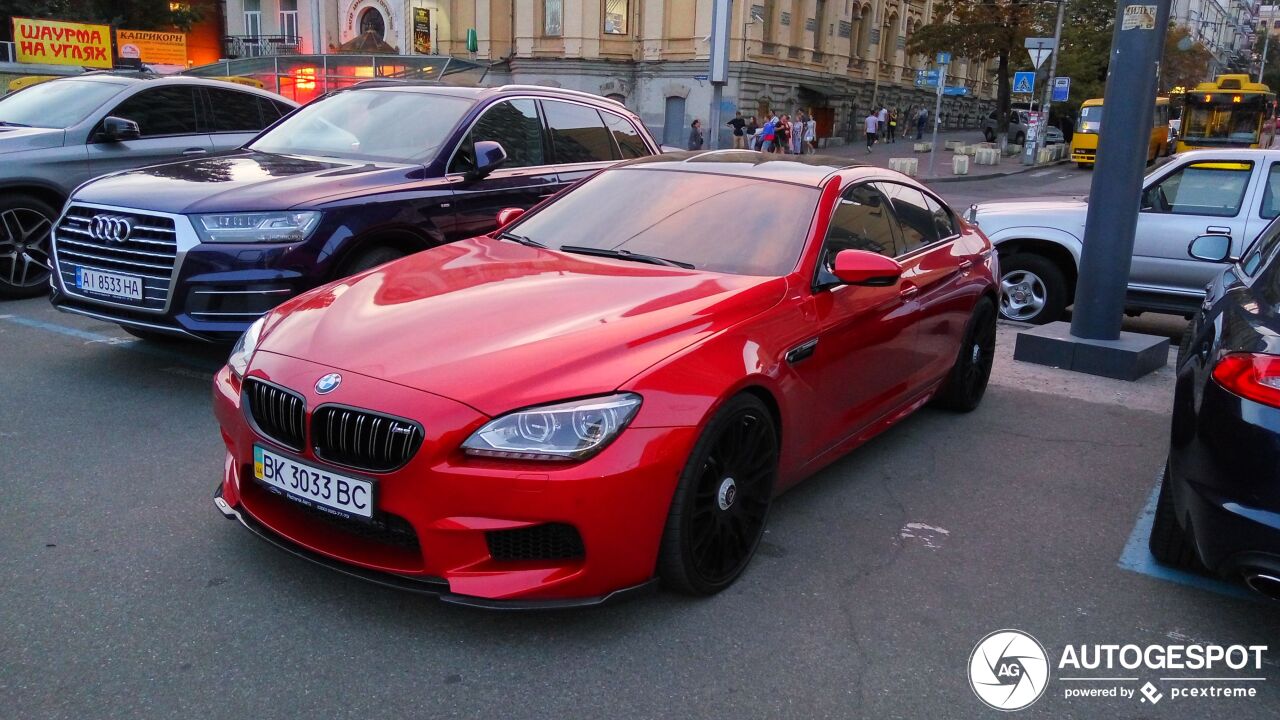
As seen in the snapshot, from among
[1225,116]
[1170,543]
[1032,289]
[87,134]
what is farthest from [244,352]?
[1225,116]

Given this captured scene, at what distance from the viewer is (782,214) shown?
416 centimetres

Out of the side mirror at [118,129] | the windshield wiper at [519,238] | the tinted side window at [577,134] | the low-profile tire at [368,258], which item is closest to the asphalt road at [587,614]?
→ the low-profile tire at [368,258]

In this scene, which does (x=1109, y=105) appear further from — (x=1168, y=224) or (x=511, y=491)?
(x=511, y=491)

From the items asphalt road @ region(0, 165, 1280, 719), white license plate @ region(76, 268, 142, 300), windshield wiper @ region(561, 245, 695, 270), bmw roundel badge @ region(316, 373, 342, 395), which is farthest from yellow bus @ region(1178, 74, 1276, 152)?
bmw roundel badge @ region(316, 373, 342, 395)

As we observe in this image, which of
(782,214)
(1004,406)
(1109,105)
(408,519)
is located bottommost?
(1004,406)

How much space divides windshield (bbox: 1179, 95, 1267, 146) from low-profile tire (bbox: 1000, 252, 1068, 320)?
27.3m

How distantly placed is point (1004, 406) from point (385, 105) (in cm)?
443

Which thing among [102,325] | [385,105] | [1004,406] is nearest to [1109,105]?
[1004,406]

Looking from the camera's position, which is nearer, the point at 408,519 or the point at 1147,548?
the point at 408,519

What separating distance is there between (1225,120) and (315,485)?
3518cm

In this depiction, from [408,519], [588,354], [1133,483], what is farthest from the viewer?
[1133,483]

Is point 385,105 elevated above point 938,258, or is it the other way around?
point 385,105

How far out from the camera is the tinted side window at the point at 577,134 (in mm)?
7160

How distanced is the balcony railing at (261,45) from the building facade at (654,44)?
143 mm
